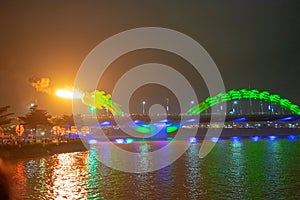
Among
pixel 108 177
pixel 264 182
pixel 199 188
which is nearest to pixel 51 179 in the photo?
pixel 108 177

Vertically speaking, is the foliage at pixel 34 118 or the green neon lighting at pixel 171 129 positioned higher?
the foliage at pixel 34 118

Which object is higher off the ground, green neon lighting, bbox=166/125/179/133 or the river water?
green neon lighting, bbox=166/125/179/133

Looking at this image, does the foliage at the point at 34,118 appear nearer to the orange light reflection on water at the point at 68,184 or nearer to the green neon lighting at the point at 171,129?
the orange light reflection on water at the point at 68,184

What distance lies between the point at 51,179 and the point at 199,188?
1258 centimetres

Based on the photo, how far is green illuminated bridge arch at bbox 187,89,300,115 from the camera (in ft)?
442

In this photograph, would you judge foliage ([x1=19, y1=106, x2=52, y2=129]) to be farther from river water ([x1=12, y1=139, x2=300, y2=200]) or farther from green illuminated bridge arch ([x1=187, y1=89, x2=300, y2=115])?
green illuminated bridge arch ([x1=187, y1=89, x2=300, y2=115])

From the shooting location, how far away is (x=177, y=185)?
26.8 metres

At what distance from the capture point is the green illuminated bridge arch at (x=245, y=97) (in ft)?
442

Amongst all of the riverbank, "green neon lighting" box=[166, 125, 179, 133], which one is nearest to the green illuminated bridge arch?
"green neon lighting" box=[166, 125, 179, 133]

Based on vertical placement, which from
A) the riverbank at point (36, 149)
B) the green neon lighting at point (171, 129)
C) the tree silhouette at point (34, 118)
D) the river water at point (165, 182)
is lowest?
the river water at point (165, 182)

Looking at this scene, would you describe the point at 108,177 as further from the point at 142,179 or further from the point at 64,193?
the point at 64,193

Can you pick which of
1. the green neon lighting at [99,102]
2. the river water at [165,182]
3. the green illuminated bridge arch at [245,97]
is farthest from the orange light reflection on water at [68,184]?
the green illuminated bridge arch at [245,97]

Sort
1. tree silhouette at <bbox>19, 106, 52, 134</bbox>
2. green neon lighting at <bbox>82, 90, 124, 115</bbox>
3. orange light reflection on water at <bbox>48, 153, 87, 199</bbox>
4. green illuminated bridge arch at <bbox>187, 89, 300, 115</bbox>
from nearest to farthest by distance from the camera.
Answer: orange light reflection on water at <bbox>48, 153, 87, 199</bbox> → tree silhouette at <bbox>19, 106, 52, 134</bbox> → green neon lighting at <bbox>82, 90, 124, 115</bbox> → green illuminated bridge arch at <bbox>187, 89, 300, 115</bbox>

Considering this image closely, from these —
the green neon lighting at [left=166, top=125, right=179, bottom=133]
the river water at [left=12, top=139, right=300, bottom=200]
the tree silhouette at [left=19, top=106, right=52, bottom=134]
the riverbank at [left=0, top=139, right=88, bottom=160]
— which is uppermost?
the tree silhouette at [left=19, top=106, right=52, bottom=134]
